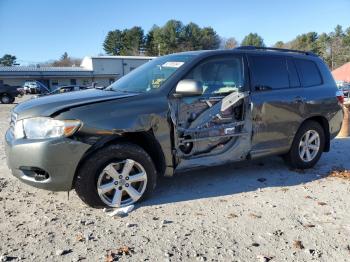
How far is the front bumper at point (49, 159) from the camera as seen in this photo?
386 centimetres

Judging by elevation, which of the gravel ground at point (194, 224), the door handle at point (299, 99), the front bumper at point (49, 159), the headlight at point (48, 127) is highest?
the door handle at point (299, 99)

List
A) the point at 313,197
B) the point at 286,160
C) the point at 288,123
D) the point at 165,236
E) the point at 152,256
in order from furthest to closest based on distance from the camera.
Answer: the point at 286,160, the point at 288,123, the point at 313,197, the point at 165,236, the point at 152,256

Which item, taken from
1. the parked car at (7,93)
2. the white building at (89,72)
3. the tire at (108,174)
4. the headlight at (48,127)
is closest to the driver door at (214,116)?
the tire at (108,174)

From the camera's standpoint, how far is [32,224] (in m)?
3.90

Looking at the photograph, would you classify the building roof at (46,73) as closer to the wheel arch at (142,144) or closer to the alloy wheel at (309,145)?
the alloy wheel at (309,145)

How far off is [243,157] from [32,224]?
9.07ft

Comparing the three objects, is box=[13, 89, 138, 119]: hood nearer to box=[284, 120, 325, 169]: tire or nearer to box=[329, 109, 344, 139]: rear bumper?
box=[284, 120, 325, 169]: tire

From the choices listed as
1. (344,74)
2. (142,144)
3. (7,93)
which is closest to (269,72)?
(142,144)

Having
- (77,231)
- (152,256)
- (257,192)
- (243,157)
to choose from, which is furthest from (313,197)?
(77,231)

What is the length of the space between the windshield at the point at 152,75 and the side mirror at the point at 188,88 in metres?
0.24

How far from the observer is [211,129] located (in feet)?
15.8

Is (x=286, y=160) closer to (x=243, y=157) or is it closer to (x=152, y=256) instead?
(x=243, y=157)

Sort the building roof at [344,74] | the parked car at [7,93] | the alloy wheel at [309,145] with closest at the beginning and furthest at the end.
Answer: the alloy wheel at [309,145] → the parked car at [7,93] → the building roof at [344,74]

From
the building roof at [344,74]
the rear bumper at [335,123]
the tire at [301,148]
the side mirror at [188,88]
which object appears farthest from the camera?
the building roof at [344,74]
